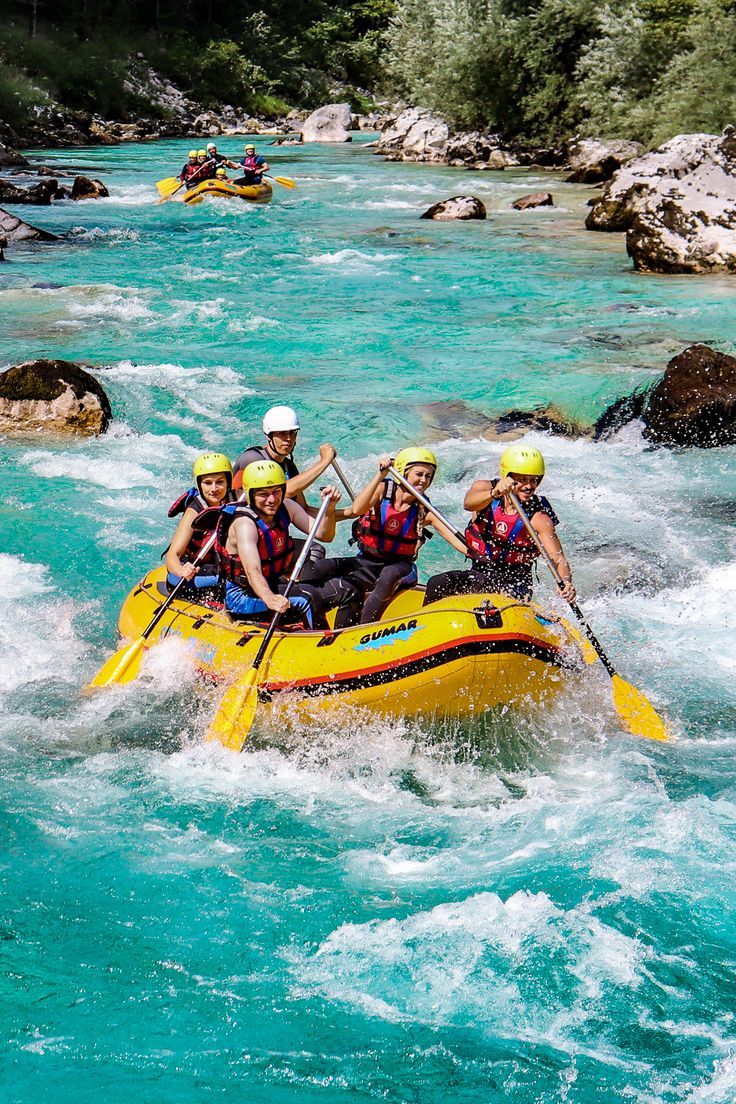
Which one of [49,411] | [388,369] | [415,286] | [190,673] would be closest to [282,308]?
[415,286]

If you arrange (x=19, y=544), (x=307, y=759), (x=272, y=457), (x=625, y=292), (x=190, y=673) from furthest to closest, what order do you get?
(x=625, y=292), (x=19, y=544), (x=272, y=457), (x=190, y=673), (x=307, y=759)

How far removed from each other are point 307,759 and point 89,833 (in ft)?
4.02

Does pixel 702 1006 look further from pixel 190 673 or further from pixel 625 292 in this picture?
pixel 625 292

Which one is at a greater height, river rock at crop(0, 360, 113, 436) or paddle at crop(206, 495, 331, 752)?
river rock at crop(0, 360, 113, 436)

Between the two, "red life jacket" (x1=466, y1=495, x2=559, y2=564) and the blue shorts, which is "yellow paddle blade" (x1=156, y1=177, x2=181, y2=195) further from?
"red life jacket" (x1=466, y1=495, x2=559, y2=564)

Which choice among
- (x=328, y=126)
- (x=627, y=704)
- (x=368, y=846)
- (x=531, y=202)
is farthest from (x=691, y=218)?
(x=328, y=126)

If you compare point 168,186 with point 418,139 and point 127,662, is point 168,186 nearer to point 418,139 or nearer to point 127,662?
point 418,139

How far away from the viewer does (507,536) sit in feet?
21.7

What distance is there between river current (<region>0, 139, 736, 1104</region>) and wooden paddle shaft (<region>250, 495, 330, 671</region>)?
0.47m

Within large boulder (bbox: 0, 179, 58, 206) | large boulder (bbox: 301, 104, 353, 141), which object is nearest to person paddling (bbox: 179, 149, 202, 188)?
large boulder (bbox: 0, 179, 58, 206)

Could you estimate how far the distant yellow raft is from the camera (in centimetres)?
2534

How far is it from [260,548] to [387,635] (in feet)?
3.39

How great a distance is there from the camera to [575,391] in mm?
12344

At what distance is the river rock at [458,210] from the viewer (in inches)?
922
